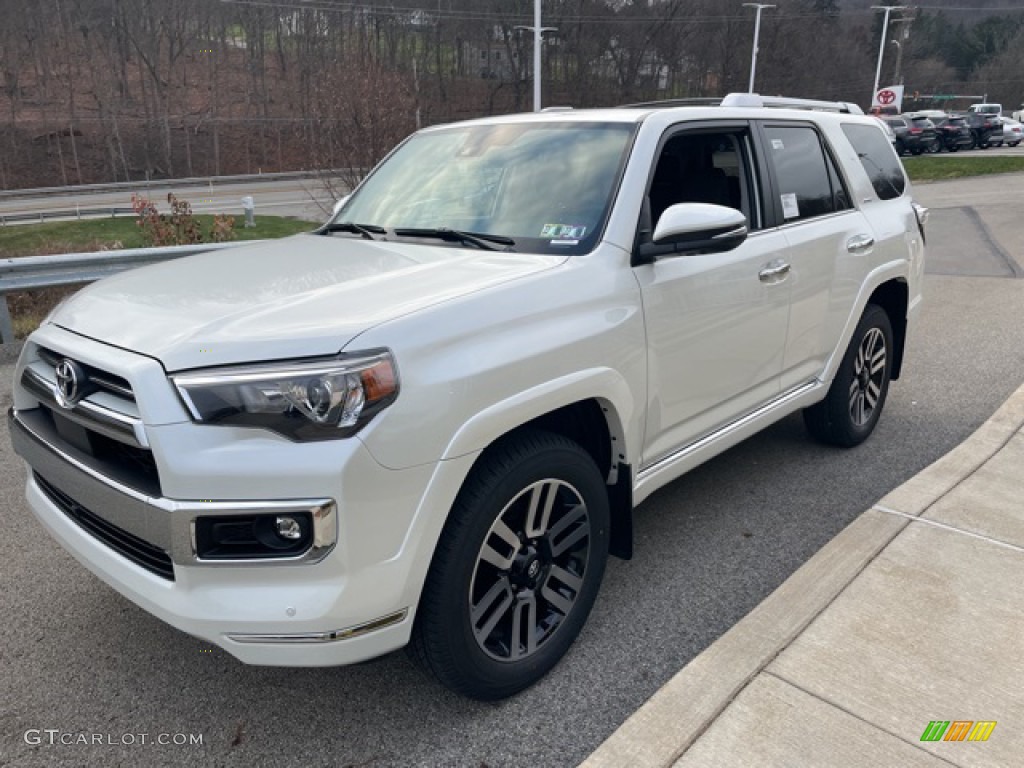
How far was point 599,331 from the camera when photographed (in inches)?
108

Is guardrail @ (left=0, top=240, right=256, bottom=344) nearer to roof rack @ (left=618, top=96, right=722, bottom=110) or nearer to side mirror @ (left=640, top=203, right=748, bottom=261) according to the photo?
roof rack @ (left=618, top=96, right=722, bottom=110)

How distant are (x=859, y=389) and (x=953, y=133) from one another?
42323 millimetres

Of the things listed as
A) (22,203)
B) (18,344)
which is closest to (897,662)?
(18,344)

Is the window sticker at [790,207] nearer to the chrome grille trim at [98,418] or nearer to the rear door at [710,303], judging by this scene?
the rear door at [710,303]

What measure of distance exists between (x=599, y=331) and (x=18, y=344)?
6.02m

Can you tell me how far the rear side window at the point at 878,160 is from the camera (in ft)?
15.5

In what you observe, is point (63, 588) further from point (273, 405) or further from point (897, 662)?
point (897, 662)

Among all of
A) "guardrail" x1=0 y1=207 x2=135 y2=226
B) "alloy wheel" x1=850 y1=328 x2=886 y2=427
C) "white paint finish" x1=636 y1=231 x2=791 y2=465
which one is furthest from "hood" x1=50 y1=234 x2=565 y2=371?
"guardrail" x1=0 y1=207 x2=135 y2=226

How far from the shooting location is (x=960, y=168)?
90.7 ft

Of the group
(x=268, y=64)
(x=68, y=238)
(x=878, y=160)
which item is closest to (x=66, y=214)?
(x=68, y=238)

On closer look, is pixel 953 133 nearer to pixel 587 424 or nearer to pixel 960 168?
pixel 960 168

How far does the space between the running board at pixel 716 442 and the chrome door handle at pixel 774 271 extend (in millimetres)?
621

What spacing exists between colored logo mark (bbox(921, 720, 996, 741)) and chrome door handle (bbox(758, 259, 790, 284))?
1896 millimetres

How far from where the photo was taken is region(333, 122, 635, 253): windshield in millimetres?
3062
